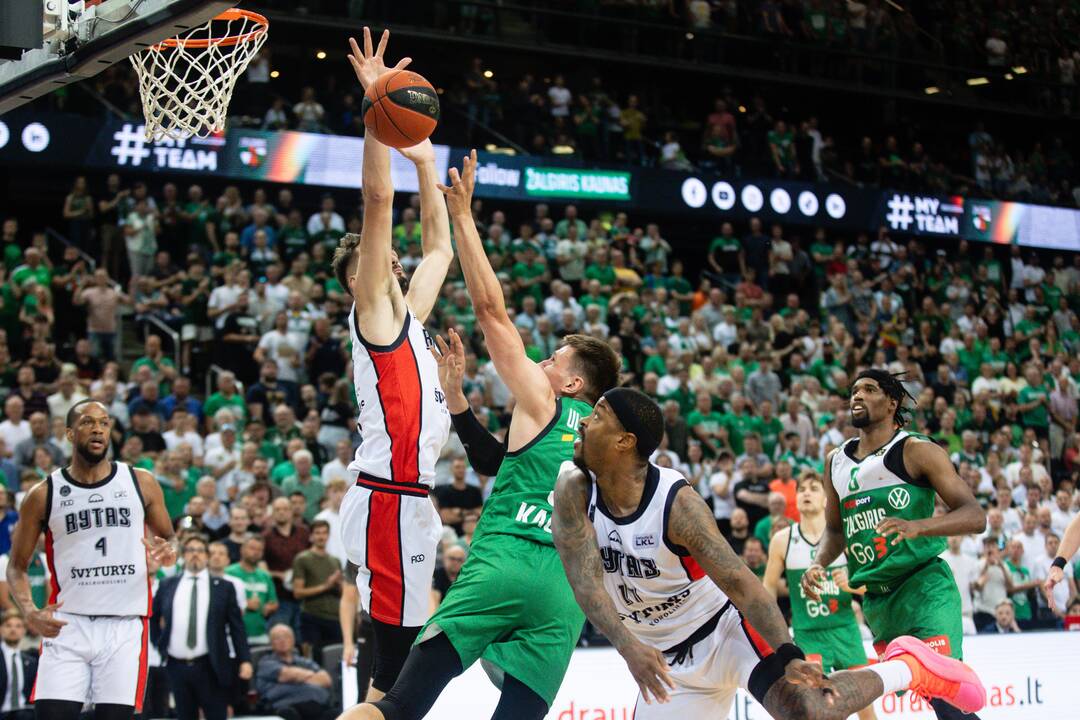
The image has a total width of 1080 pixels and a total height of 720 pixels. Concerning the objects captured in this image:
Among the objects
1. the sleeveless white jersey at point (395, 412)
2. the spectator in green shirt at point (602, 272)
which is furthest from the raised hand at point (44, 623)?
the spectator in green shirt at point (602, 272)

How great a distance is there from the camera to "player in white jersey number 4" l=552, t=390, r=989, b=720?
470 cm

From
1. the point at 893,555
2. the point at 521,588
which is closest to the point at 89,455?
the point at 521,588

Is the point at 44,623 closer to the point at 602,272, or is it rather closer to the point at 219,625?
the point at 219,625

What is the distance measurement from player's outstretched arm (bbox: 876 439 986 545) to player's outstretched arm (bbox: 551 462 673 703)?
211 cm

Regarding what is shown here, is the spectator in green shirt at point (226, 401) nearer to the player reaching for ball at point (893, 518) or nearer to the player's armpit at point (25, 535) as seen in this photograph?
the player's armpit at point (25, 535)

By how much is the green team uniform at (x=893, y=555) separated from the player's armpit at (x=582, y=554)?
2.66 m

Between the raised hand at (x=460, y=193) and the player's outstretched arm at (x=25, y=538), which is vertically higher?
the raised hand at (x=460, y=193)

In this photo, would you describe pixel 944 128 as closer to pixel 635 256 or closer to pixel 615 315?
pixel 635 256

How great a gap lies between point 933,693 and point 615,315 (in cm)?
1338

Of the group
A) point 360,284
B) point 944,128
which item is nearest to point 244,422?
point 360,284

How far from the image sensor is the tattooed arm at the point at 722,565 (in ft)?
15.1

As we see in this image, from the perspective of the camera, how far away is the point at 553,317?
18.0 m

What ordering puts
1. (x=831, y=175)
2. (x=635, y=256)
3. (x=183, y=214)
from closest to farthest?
(x=183, y=214) < (x=635, y=256) < (x=831, y=175)

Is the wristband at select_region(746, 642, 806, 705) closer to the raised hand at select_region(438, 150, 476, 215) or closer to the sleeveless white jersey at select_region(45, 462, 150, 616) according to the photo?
the raised hand at select_region(438, 150, 476, 215)
